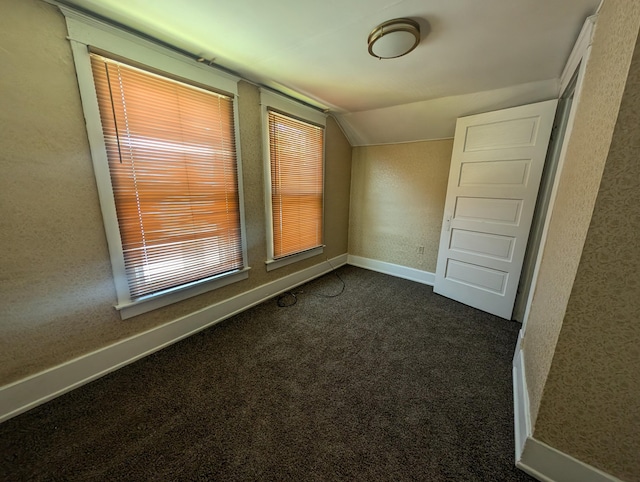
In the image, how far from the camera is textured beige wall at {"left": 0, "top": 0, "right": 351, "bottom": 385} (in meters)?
1.19

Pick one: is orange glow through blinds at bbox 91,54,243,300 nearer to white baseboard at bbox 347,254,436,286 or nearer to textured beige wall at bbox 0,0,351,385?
textured beige wall at bbox 0,0,351,385

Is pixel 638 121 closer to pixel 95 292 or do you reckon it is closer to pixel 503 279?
pixel 503 279

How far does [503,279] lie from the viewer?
237cm

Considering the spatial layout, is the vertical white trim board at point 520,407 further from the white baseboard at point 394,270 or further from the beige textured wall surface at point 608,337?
the white baseboard at point 394,270

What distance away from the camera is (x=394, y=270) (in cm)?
354

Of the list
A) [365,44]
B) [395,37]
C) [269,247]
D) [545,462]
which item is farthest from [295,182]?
[545,462]

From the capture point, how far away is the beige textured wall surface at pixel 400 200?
3051 mm

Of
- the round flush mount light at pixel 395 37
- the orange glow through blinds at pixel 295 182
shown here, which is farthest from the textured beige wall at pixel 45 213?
the round flush mount light at pixel 395 37

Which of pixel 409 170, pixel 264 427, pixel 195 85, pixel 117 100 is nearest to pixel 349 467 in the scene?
pixel 264 427

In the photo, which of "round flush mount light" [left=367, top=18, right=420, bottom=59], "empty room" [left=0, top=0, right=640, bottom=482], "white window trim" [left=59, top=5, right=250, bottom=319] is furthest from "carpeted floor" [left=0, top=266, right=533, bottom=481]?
"round flush mount light" [left=367, top=18, right=420, bottom=59]

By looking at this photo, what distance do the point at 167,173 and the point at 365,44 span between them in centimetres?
168

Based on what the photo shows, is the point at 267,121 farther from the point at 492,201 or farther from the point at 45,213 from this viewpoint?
the point at 492,201

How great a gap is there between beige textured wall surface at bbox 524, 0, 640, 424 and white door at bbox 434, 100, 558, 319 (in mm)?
823

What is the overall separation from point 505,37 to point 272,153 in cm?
199
